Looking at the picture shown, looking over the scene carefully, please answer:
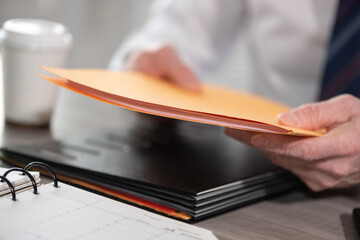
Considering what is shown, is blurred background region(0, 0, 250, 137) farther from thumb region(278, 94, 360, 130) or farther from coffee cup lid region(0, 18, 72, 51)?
thumb region(278, 94, 360, 130)

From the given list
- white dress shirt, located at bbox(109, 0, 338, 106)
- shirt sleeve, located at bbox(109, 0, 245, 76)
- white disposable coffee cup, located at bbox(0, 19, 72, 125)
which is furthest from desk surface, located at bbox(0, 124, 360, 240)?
shirt sleeve, located at bbox(109, 0, 245, 76)

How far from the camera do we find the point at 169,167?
2.44ft

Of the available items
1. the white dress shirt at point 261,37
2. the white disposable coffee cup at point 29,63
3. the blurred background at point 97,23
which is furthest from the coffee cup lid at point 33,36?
the blurred background at point 97,23

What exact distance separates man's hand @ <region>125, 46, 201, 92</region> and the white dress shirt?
0.18 m

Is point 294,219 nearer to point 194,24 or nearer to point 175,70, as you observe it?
point 175,70

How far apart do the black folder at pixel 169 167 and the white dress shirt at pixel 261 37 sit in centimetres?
52

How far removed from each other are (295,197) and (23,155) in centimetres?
43

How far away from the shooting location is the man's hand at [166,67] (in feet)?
3.56

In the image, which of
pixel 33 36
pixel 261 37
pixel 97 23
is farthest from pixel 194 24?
pixel 97 23

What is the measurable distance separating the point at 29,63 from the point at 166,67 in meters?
0.31

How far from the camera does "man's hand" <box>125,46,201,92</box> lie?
1085 mm

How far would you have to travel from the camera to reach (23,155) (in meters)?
0.74

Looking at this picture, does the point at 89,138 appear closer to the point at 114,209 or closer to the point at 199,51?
the point at 114,209

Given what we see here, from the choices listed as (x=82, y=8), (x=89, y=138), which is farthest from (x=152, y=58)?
(x=82, y=8)
